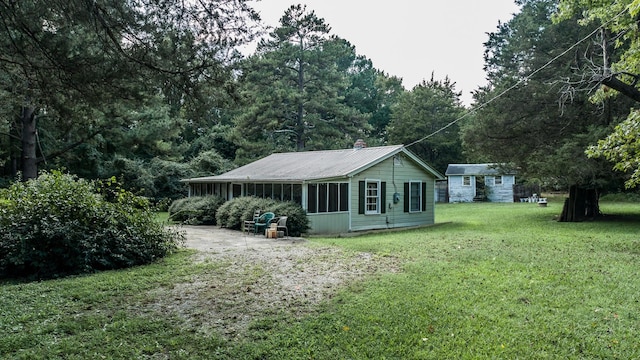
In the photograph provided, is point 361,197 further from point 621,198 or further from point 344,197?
point 621,198

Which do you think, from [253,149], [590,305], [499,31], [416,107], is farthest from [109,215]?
[416,107]

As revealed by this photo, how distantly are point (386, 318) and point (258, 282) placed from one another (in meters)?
2.47


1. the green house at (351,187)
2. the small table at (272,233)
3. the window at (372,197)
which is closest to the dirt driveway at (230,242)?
the small table at (272,233)

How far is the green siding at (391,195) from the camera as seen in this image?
50.8 ft

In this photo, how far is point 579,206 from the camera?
18.7 m

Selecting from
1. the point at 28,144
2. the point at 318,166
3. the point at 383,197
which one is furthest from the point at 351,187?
the point at 28,144

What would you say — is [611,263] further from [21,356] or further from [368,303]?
[21,356]

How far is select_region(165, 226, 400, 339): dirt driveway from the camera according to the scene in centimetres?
501

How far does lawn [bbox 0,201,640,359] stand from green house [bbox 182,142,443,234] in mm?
6892

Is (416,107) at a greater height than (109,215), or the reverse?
(416,107)

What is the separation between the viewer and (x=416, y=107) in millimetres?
38281

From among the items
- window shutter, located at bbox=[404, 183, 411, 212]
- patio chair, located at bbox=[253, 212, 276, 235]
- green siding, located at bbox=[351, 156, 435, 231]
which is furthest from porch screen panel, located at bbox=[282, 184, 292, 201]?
window shutter, located at bbox=[404, 183, 411, 212]

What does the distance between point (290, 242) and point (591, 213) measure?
15.3 metres

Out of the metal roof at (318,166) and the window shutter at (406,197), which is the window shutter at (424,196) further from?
the window shutter at (406,197)
